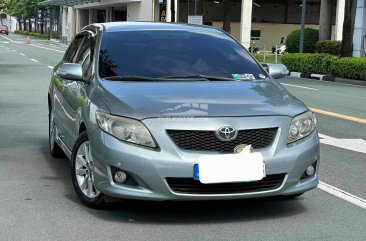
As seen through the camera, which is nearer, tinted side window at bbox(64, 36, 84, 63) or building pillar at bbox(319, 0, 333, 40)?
tinted side window at bbox(64, 36, 84, 63)

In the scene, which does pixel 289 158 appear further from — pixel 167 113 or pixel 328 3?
pixel 328 3

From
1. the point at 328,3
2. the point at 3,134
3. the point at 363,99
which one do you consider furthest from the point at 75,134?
the point at 328,3

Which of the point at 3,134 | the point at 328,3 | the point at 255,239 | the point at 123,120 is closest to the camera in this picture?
the point at 255,239

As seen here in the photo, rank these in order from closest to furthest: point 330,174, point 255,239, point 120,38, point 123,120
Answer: point 255,239, point 123,120, point 120,38, point 330,174

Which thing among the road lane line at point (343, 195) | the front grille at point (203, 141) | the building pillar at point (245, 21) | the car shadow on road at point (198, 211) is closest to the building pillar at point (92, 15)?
the building pillar at point (245, 21)

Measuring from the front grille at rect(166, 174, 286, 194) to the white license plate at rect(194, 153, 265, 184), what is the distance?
2.8 inches

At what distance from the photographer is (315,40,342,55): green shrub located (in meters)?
28.5

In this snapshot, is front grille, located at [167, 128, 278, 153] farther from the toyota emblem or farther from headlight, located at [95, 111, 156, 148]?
headlight, located at [95, 111, 156, 148]

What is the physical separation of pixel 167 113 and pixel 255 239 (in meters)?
1.08

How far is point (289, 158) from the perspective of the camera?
4441 millimetres

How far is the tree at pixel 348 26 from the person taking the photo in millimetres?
24422

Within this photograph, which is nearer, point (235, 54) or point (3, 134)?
point (235, 54)

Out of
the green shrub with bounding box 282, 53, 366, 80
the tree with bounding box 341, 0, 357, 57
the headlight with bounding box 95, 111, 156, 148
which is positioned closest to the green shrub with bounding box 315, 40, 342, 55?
the green shrub with bounding box 282, 53, 366, 80

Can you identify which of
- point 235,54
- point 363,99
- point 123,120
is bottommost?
point 363,99
